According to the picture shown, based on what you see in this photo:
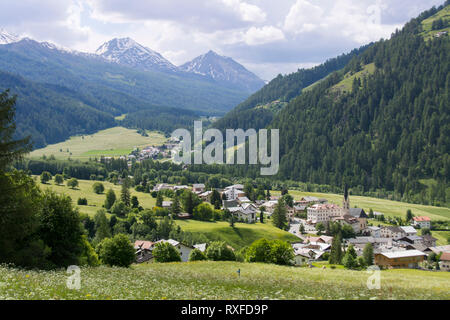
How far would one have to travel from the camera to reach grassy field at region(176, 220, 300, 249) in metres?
113

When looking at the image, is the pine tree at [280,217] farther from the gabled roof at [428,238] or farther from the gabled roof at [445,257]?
the gabled roof at [445,257]

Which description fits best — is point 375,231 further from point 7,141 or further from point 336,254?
point 7,141

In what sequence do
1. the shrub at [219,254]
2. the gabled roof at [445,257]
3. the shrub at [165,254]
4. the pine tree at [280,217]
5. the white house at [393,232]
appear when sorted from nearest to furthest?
1. the shrub at [219,254]
2. the shrub at [165,254]
3. the gabled roof at [445,257]
4. the white house at [393,232]
5. the pine tree at [280,217]

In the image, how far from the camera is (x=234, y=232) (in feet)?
389

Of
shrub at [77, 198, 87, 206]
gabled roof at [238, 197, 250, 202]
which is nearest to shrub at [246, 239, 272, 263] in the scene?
shrub at [77, 198, 87, 206]

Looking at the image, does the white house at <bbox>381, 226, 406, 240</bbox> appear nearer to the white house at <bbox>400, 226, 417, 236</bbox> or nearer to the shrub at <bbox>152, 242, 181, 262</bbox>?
the white house at <bbox>400, 226, 417, 236</bbox>

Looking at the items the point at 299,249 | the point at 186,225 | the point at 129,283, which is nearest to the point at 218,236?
the point at 186,225

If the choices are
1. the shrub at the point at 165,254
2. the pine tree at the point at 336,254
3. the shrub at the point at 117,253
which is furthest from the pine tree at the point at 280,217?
the shrub at the point at 117,253

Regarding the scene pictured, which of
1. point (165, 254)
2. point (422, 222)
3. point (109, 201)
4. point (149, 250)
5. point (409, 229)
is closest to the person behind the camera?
point (165, 254)

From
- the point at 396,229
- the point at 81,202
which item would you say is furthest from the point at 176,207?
the point at 396,229

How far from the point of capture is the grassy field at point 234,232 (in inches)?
4466

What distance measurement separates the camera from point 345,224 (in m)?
143
